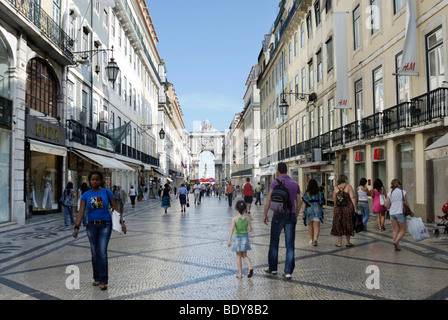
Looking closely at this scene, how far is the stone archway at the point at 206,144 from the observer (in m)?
146

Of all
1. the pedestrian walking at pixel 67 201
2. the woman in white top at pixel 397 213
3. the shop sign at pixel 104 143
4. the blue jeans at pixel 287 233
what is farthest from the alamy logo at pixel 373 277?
the shop sign at pixel 104 143

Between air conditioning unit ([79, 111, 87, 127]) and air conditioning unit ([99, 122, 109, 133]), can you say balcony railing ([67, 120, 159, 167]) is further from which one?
air conditioning unit ([99, 122, 109, 133])

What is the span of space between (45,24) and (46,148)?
4858 mm

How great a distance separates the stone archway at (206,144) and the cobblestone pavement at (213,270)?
134877 millimetres

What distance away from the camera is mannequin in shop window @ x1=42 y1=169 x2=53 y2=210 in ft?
58.5

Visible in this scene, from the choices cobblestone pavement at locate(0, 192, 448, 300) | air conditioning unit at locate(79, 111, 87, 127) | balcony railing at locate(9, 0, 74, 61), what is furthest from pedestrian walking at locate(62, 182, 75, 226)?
air conditioning unit at locate(79, 111, 87, 127)

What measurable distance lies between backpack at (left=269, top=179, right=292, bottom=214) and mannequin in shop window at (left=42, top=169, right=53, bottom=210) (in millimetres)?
14465

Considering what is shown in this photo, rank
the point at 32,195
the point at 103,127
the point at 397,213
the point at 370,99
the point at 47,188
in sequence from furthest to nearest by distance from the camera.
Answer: the point at 103,127
the point at 370,99
the point at 47,188
the point at 32,195
the point at 397,213

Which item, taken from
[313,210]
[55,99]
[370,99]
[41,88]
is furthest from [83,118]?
[313,210]

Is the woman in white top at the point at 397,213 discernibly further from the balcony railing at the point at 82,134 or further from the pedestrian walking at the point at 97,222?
the balcony railing at the point at 82,134

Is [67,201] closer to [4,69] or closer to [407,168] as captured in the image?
[4,69]

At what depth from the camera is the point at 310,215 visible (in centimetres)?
929
